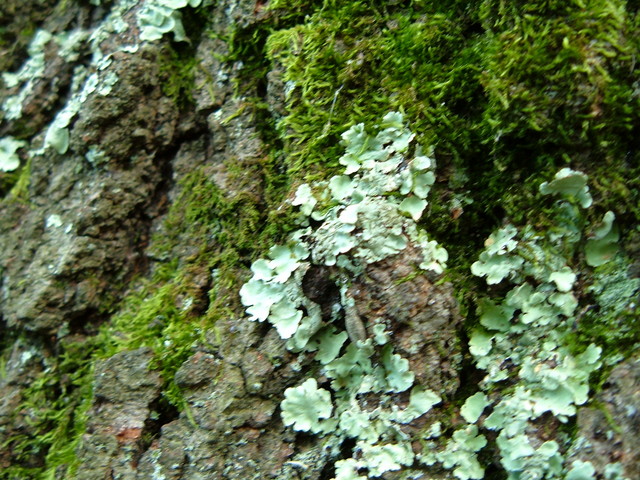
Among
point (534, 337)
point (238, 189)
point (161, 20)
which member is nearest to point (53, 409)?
point (238, 189)

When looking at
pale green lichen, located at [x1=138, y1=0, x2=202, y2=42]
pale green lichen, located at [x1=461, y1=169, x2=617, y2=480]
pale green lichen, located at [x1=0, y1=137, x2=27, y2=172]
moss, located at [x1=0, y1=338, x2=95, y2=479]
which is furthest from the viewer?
pale green lichen, located at [x1=0, y1=137, x2=27, y2=172]

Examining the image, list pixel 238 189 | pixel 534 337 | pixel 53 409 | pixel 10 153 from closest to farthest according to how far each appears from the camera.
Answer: pixel 534 337
pixel 238 189
pixel 53 409
pixel 10 153

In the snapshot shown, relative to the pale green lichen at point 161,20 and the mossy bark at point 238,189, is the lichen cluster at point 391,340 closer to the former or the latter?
the mossy bark at point 238,189

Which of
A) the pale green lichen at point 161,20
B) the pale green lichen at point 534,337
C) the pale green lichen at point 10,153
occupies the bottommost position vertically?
the pale green lichen at point 534,337

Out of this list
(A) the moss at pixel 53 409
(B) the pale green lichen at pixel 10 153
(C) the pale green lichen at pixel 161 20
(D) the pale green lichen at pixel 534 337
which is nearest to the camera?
(D) the pale green lichen at pixel 534 337

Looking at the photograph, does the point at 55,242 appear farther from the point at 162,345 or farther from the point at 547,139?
the point at 547,139

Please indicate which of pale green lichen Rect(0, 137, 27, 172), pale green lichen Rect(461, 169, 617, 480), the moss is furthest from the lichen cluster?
pale green lichen Rect(0, 137, 27, 172)

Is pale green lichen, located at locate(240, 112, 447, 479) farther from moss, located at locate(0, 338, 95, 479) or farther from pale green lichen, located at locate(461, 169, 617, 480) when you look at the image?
moss, located at locate(0, 338, 95, 479)

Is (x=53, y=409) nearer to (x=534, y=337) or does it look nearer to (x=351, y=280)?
(x=351, y=280)

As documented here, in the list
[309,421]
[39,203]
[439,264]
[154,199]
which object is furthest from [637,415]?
[39,203]

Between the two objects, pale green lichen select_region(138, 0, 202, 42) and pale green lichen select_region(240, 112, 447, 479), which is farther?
pale green lichen select_region(138, 0, 202, 42)

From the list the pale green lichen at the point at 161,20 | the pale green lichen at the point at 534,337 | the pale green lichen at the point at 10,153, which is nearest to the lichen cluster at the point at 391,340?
the pale green lichen at the point at 534,337

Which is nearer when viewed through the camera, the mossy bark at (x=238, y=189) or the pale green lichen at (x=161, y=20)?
the mossy bark at (x=238, y=189)
